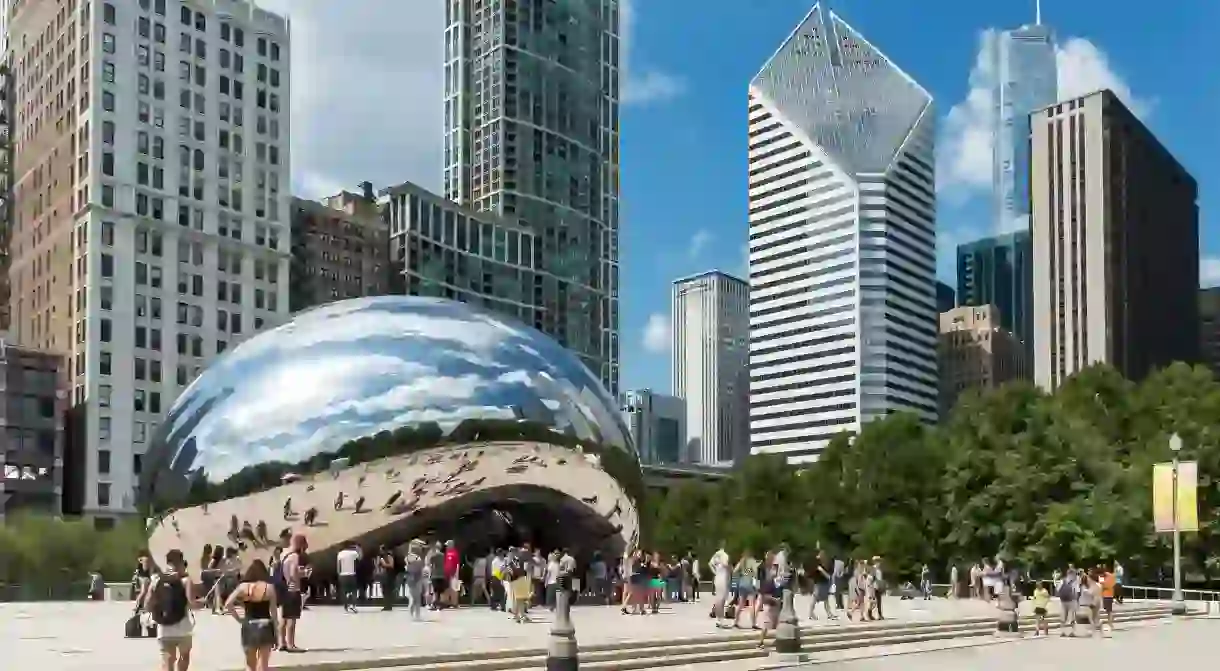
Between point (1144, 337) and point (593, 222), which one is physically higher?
point (593, 222)

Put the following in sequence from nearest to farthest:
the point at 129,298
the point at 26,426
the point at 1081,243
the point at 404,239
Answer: the point at 26,426 < the point at 129,298 < the point at 404,239 < the point at 1081,243

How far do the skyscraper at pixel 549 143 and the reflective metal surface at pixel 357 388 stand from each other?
139 m

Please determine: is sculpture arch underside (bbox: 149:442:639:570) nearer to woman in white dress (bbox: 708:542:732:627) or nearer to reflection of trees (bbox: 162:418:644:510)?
reflection of trees (bbox: 162:418:644:510)

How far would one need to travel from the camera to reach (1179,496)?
140 feet

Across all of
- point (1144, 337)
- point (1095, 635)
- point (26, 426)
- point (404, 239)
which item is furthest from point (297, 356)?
point (1144, 337)

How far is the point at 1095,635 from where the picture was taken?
33438 millimetres

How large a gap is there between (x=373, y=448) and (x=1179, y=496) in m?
24.3

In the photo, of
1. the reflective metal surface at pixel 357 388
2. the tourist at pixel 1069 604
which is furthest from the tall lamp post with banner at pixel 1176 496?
the reflective metal surface at pixel 357 388

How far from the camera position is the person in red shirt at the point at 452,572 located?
31.6 meters

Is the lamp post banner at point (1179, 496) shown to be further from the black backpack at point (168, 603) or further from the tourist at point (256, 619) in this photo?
the black backpack at point (168, 603)

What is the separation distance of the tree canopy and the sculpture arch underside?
24.8m

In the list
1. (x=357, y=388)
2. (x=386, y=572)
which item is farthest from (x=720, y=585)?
(x=357, y=388)

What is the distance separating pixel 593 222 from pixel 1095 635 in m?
157

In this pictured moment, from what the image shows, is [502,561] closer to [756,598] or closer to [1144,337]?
[756,598]
